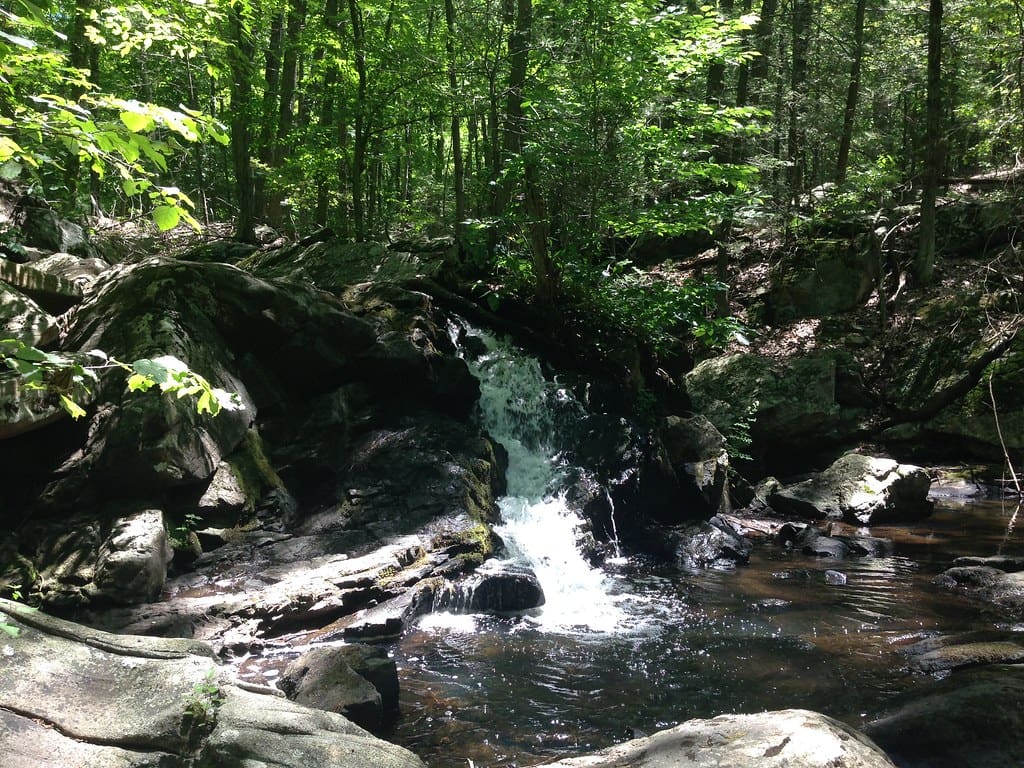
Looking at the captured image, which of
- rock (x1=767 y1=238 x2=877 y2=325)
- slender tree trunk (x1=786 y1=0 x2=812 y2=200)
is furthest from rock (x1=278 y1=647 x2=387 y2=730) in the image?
rock (x1=767 y1=238 x2=877 y2=325)

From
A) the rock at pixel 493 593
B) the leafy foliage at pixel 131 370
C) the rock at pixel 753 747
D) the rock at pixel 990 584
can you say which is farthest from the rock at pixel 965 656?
the leafy foliage at pixel 131 370

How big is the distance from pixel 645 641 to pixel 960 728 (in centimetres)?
311

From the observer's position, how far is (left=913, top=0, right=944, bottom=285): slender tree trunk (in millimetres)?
15844

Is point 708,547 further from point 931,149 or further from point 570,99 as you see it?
point 931,149

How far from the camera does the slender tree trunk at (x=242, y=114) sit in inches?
476

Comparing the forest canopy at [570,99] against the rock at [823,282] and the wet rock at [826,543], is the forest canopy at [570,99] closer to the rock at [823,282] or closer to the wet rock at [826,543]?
the rock at [823,282]

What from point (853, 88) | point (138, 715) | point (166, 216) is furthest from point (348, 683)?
point (853, 88)

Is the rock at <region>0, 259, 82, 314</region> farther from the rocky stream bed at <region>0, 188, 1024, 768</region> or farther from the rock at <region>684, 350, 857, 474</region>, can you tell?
the rock at <region>684, 350, 857, 474</region>

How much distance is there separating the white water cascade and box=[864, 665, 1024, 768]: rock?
3.22m

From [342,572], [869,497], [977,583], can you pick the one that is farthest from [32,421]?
[869,497]

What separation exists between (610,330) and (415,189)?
17.7 meters

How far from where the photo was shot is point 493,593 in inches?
317

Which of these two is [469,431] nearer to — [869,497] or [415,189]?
[869,497]

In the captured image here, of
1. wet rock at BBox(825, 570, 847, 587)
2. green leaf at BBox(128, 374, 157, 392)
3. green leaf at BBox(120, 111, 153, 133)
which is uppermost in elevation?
green leaf at BBox(120, 111, 153, 133)
